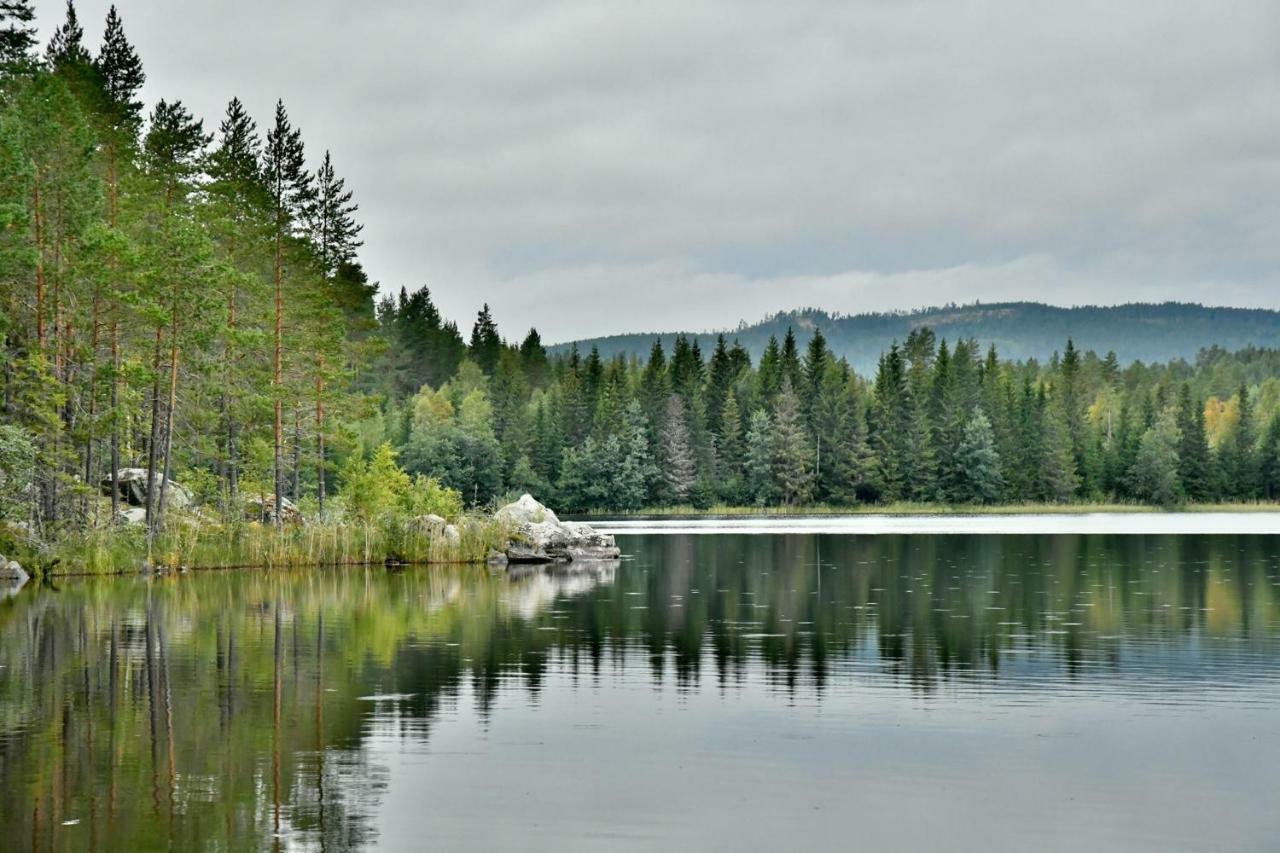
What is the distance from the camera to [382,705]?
18.9 metres

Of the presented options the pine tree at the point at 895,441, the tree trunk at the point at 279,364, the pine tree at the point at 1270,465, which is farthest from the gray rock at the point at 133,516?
the pine tree at the point at 1270,465

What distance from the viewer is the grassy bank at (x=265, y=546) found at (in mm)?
44031

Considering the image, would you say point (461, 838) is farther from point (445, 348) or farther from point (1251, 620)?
point (445, 348)

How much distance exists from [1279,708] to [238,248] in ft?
164

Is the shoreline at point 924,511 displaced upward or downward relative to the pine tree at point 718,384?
downward

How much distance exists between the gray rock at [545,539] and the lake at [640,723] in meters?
19.8

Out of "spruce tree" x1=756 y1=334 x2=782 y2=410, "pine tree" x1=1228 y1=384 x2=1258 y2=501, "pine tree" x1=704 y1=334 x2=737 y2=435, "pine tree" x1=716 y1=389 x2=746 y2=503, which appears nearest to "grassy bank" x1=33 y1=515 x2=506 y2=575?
"pine tree" x1=716 y1=389 x2=746 y2=503

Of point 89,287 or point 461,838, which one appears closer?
point 461,838

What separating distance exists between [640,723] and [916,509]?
129309 mm

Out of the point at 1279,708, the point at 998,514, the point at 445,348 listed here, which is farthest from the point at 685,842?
the point at 445,348

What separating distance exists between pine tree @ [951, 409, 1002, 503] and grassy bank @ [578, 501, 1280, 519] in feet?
5.09

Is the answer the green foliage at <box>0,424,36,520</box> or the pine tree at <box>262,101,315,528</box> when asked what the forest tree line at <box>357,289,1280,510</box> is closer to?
the pine tree at <box>262,101,315,528</box>

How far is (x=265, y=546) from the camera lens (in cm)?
5019

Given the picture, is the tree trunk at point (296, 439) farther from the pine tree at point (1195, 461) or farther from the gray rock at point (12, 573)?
the pine tree at point (1195, 461)
